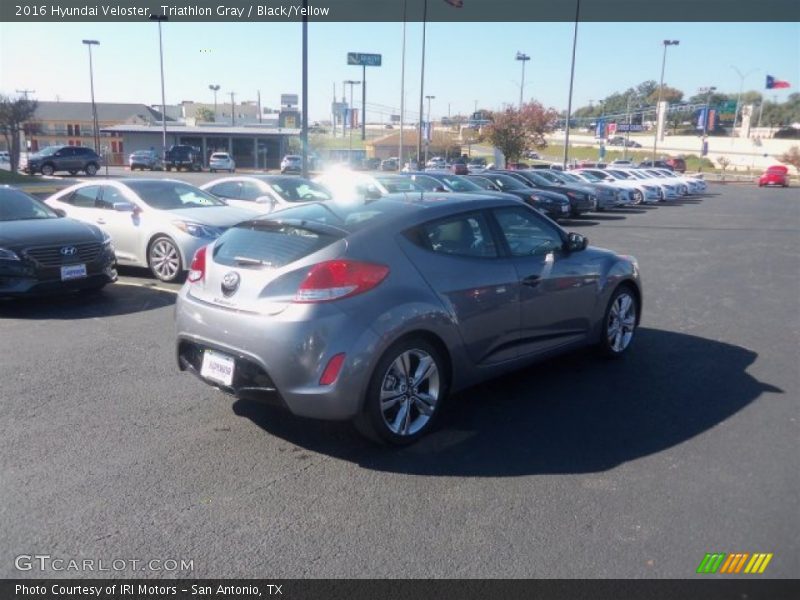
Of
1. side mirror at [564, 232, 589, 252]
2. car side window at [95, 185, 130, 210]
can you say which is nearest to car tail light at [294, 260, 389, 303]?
side mirror at [564, 232, 589, 252]

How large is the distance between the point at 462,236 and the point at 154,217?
253 inches

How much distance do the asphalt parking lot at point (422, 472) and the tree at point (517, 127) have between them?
49408mm

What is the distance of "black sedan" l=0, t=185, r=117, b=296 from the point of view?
7672 mm

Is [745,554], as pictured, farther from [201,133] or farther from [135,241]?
[201,133]

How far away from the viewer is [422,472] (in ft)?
13.6

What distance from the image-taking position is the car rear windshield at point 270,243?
14.3 feet

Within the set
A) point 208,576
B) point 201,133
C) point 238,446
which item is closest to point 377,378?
point 238,446

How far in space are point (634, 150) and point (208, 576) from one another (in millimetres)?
111786

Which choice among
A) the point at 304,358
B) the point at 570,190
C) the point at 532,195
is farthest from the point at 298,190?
the point at 570,190

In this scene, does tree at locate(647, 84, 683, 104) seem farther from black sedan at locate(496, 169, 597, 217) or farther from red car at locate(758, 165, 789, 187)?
black sedan at locate(496, 169, 597, 217)

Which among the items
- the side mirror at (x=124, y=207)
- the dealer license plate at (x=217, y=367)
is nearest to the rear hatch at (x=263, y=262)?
the dealer license plate at (x=217, y=367)

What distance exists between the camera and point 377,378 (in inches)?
165

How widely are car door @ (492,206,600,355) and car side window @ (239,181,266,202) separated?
8.11 m

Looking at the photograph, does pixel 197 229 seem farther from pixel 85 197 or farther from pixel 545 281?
pixel 545 281
